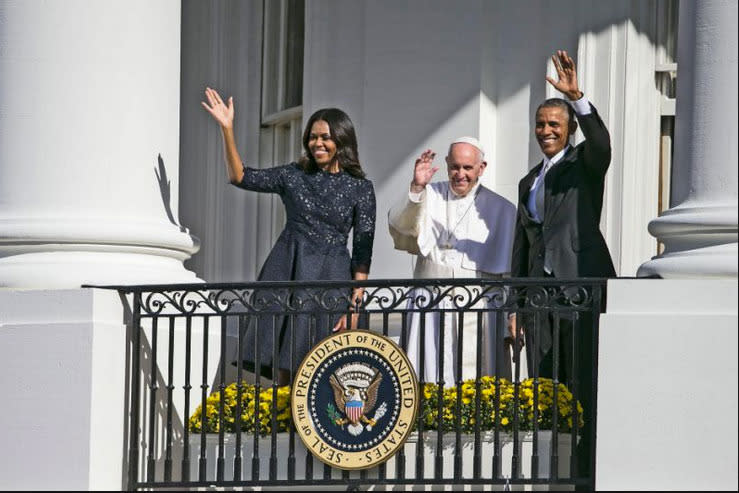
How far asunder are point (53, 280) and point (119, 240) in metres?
0.47

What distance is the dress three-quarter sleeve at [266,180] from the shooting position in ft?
38.8

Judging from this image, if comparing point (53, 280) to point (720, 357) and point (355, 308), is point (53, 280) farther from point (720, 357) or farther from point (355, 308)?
point (720, 357)

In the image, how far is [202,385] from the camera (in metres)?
10.8

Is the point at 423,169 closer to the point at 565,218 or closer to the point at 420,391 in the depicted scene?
the point at 565,218

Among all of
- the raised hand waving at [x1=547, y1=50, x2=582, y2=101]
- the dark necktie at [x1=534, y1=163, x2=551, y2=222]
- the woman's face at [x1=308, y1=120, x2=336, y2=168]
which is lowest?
the dark necktie at [x1=534, y1=163, x2=551, y2=222]

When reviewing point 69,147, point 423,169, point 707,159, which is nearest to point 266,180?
point 423,169

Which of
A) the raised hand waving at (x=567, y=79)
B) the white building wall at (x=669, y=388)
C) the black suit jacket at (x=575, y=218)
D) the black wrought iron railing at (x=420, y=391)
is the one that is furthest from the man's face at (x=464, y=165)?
the white building wall at (x=669, y=388)

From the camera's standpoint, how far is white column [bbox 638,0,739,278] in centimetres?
1008

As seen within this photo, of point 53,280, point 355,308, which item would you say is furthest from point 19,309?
point 355,308

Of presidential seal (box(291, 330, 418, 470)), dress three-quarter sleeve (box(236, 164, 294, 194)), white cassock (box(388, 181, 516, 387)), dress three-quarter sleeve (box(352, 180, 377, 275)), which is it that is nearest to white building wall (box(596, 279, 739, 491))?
presidential seal (box(291, 330, 418, 470))

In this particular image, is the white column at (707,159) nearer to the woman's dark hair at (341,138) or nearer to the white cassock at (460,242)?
the white cassock at (460,242)

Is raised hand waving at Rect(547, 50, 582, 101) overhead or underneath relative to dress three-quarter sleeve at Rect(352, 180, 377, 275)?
overhead

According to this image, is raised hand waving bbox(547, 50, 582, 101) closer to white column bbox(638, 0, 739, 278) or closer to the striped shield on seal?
white column bbox(638, 0, 739, 278)

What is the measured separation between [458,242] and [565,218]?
2.86 ft
